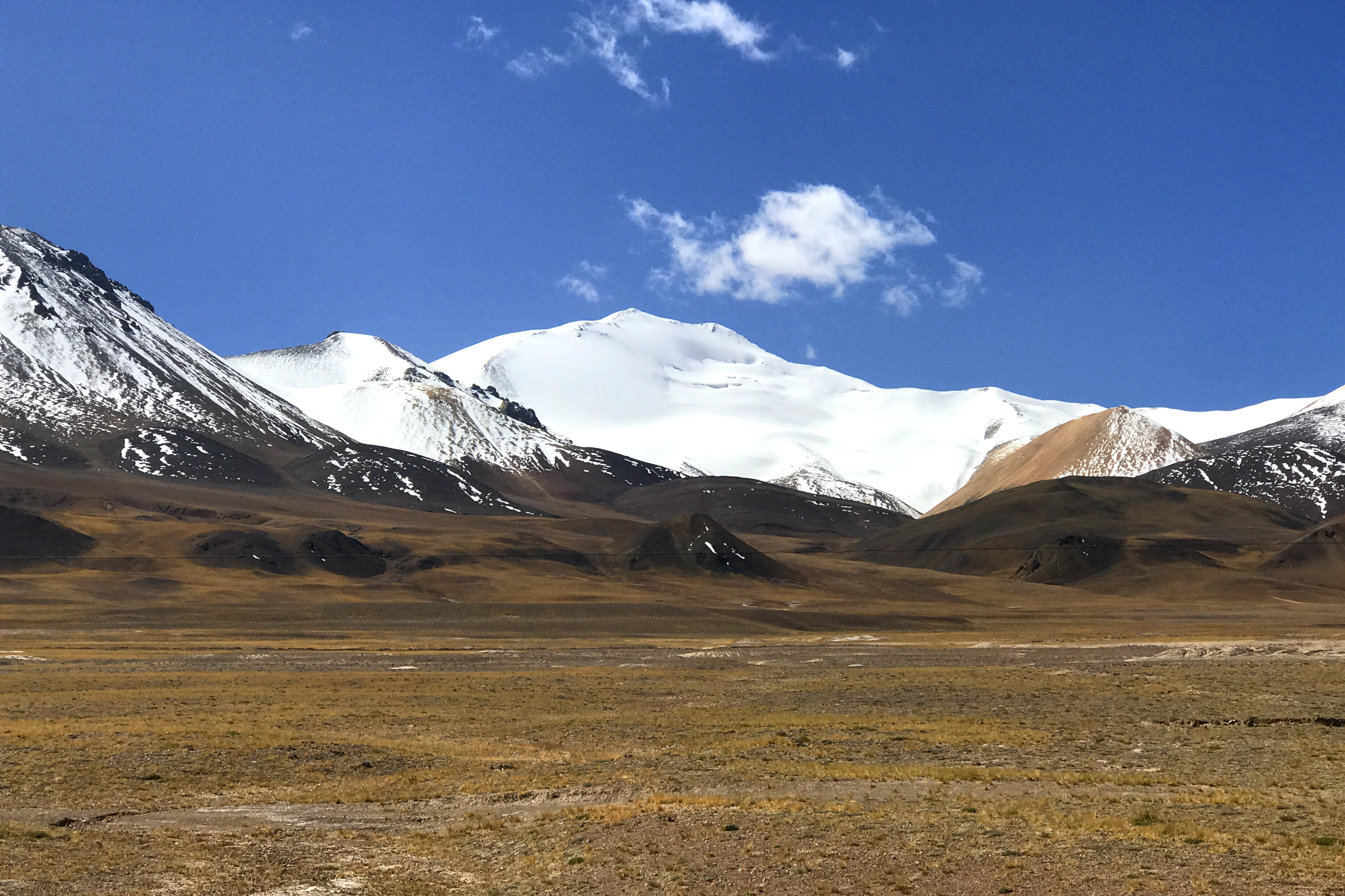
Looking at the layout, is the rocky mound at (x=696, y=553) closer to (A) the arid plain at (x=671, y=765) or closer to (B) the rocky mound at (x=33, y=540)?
(B) the rocky mound at (x=33, y=540)

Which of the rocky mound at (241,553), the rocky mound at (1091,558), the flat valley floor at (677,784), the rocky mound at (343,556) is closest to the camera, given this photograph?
the flat valley floor at (677,784)

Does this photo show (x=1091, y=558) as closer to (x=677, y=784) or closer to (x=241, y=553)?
(x=241, y=553)

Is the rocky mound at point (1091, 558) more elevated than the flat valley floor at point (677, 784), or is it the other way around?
the rocky mound at point (1091, 558)

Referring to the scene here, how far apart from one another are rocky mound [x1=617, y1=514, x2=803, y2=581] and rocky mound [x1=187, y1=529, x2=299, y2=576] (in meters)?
44.5

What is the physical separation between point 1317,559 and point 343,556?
135110 millimetres

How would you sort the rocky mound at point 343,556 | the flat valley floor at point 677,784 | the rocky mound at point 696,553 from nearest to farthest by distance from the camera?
the flat valley floor at point 677,784 < the rocky mound at point 343,556 < the rocky mound at point 696,553

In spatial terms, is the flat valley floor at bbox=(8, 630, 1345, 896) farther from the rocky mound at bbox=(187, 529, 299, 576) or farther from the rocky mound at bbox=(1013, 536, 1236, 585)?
the rocky mound at bbox=(1013, 536, 1236, 585)

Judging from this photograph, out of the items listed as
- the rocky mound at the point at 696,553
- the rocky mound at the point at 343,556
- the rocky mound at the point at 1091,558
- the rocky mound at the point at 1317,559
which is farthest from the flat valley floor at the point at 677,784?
the rocky mound at the point at 1317,559

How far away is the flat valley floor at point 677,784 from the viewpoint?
66.3 ft

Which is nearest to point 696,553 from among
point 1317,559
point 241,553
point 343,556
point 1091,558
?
point 343,556

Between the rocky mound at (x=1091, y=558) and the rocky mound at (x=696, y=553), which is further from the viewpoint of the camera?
the rocky mound at (x=1091, y=558)

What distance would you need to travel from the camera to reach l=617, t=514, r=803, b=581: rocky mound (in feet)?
568

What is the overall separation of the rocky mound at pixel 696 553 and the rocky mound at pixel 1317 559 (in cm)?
6880

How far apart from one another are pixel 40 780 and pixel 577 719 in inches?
711
